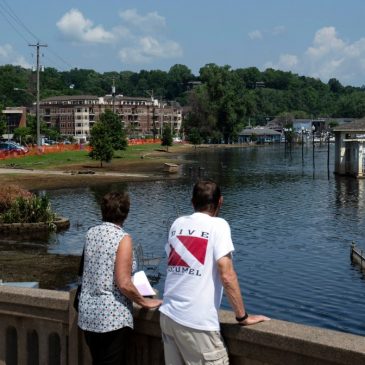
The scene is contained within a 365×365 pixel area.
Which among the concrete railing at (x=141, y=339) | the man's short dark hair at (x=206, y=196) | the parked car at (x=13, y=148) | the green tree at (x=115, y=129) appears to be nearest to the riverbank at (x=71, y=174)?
the green tree at (x=115, y=129)

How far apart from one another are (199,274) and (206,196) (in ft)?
2.44

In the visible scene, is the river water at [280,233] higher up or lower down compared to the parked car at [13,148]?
lower down

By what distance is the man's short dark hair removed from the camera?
6.27 m

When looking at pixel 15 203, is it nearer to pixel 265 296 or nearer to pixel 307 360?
pixel 265 296

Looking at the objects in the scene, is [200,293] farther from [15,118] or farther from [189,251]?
Answer: [15,118]

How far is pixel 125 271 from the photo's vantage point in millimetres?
6430

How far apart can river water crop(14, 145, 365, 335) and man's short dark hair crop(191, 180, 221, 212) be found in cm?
1473

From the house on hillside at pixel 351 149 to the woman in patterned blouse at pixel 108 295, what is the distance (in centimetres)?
6808

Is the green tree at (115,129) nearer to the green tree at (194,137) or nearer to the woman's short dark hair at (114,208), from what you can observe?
the green tree at (194,137)

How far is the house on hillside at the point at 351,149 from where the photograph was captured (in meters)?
72.5

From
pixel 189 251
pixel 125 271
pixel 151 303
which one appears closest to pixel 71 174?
pixel 151 303

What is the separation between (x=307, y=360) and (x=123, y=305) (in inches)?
72.8

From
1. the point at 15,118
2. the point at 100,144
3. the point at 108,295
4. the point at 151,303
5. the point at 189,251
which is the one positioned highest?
the point at 15,118

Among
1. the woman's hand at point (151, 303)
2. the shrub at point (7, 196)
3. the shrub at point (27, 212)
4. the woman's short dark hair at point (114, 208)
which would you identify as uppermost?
the woman's short dark hair at point (114, 208)
